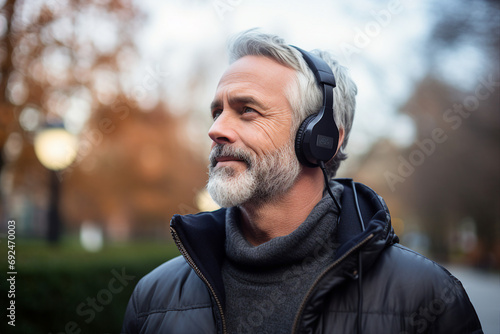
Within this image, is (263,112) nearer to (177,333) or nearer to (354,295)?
(354,295)

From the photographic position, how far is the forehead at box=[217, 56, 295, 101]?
2250 mm

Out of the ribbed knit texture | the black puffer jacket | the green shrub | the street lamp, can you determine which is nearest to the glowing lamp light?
the street lamp

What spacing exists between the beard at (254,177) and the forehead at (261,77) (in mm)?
285

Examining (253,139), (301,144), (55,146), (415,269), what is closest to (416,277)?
(415,269)

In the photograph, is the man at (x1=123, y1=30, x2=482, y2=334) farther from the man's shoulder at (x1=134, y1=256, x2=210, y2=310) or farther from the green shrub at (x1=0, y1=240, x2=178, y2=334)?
the green shrub at (x1=0, y1=240, x2=178, y2=334)

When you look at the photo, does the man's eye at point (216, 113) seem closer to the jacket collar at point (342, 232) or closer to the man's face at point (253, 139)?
the man's face at point (253, 139)

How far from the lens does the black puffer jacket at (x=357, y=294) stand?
1.84 meters

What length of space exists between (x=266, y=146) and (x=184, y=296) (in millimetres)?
807

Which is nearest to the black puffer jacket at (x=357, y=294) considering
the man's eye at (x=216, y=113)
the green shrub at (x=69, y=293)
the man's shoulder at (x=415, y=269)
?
the man's shoulder at (x=415, y=269)

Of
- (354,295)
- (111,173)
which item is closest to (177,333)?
(354,295)

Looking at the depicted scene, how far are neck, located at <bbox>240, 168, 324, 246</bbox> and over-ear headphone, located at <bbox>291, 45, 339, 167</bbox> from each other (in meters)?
0.14

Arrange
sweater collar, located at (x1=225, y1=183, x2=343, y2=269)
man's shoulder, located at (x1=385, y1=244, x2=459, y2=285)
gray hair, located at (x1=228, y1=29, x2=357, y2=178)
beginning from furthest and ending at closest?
gray hair, located at (x1=228, y1=29, x2=357, y2=178)
sweater collar, located at (x1=225, y1=183, x2=343, y2=269)
man's shoulder, located at (x1=385, y1=244, x2=459, y2=285)

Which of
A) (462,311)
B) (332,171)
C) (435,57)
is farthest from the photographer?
(435,57)

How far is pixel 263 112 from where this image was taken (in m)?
2.21
